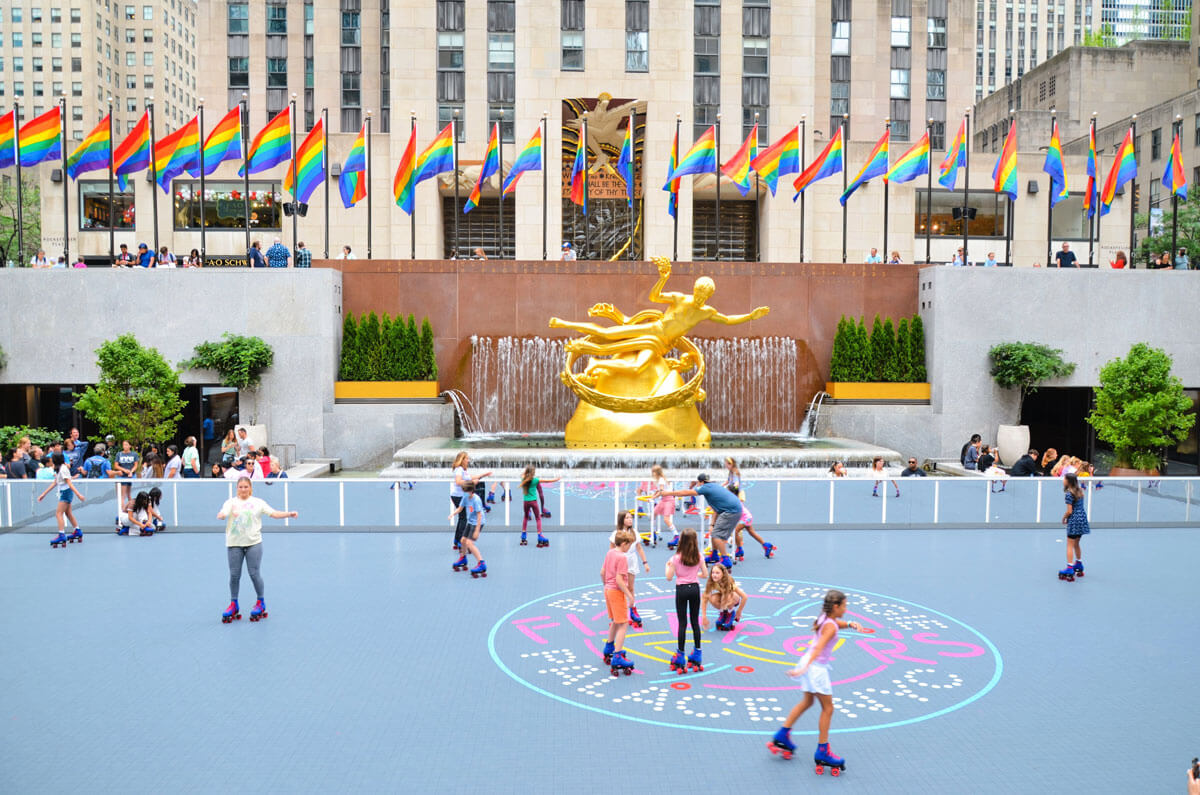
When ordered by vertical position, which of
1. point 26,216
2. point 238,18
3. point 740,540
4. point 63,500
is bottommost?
point 740,540

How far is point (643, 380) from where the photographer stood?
2278 cm

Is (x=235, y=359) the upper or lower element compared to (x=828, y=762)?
upper

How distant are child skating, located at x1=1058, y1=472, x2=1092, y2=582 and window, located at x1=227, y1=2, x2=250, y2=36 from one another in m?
Result: 50.6

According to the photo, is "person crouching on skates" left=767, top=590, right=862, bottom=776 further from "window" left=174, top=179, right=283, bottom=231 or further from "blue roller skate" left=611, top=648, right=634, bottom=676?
"window" left=174, top=179, right=283, bottom=231

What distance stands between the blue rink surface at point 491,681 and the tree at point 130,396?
794 cm

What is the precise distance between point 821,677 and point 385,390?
19955mm

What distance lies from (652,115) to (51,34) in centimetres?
7164

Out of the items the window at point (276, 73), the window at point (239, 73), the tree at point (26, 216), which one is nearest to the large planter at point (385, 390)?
the tree at point (26, 216)

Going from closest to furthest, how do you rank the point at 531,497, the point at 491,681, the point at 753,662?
the point at 491,681 < the point at 753,662 < the point at 531,497

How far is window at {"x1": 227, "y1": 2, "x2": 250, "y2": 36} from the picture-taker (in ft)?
166

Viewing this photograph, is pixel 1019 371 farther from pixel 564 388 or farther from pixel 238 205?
pixel 238 205

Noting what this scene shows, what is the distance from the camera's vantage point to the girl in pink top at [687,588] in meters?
8.59

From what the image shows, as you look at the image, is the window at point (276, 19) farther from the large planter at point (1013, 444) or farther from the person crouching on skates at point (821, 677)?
the person crouching on skates at point (821, 677)

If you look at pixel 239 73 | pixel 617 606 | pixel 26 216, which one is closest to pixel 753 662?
pixel 617 606
